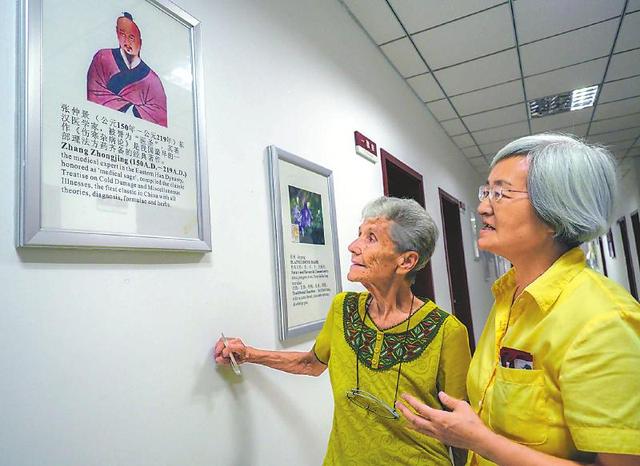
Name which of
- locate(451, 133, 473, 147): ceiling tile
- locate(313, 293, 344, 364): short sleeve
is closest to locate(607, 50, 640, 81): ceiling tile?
locate(451, 133, 473, 147): ceiling tile

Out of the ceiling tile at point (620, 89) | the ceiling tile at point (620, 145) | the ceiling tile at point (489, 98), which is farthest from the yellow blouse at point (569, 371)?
the ceiling tile at point (620, 145)

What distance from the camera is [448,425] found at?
2.37 ft

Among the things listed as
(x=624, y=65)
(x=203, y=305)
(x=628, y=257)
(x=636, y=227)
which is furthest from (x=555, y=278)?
(x=628, y=257)

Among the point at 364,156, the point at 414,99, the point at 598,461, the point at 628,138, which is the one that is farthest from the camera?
the point at 628,138

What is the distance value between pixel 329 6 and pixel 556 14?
4.94ft

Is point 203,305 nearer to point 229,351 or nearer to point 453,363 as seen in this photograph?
point 229,351

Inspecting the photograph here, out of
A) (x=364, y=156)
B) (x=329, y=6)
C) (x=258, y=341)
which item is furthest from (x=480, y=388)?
(x=329, y=6)

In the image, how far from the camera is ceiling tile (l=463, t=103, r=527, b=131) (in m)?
3.93

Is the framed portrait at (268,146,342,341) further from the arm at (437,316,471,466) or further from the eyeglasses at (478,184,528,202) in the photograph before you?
the eyeglasses at (478,184,528,202)

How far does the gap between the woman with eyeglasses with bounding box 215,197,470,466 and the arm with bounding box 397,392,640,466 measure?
0.26 m

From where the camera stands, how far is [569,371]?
2.16 ft

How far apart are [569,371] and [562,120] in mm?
4576

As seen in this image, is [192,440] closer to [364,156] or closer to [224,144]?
[224,144]

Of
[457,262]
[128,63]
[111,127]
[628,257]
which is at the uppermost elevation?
[128,63]
